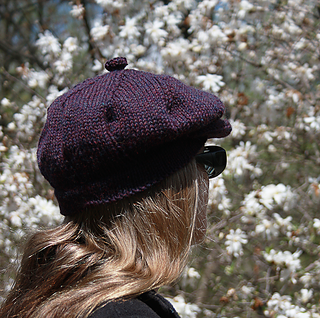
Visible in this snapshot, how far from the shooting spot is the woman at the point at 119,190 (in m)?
0.84

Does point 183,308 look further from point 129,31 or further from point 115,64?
point 129,31

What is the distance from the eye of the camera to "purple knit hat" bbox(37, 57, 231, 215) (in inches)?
33.3

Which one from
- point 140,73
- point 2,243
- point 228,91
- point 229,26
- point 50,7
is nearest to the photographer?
point 140,73

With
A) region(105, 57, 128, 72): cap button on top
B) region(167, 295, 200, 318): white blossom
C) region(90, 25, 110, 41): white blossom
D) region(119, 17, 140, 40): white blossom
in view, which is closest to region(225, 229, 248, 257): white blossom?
region(167, 295, 200, 318): white blossom

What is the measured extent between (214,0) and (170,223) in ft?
7.60

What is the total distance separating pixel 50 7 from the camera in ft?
14.6

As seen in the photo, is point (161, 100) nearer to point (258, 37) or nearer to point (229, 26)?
point (229, 26)

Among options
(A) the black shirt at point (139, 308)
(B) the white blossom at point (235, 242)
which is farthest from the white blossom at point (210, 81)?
(A) the black shirt at point (139, 308)

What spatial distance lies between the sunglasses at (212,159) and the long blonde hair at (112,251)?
13 centimetres

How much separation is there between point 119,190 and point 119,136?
6.1 inches

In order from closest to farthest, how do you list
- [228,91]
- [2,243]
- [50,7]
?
1. [2,243]
2. [228,91]
3. [50,7]

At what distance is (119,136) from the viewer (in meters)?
0.84

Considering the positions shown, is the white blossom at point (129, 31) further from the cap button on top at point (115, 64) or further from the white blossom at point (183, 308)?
the white blossom at point (183, 308)

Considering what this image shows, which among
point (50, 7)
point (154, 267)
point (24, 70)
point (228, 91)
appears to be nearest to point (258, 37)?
point (228, 91)
